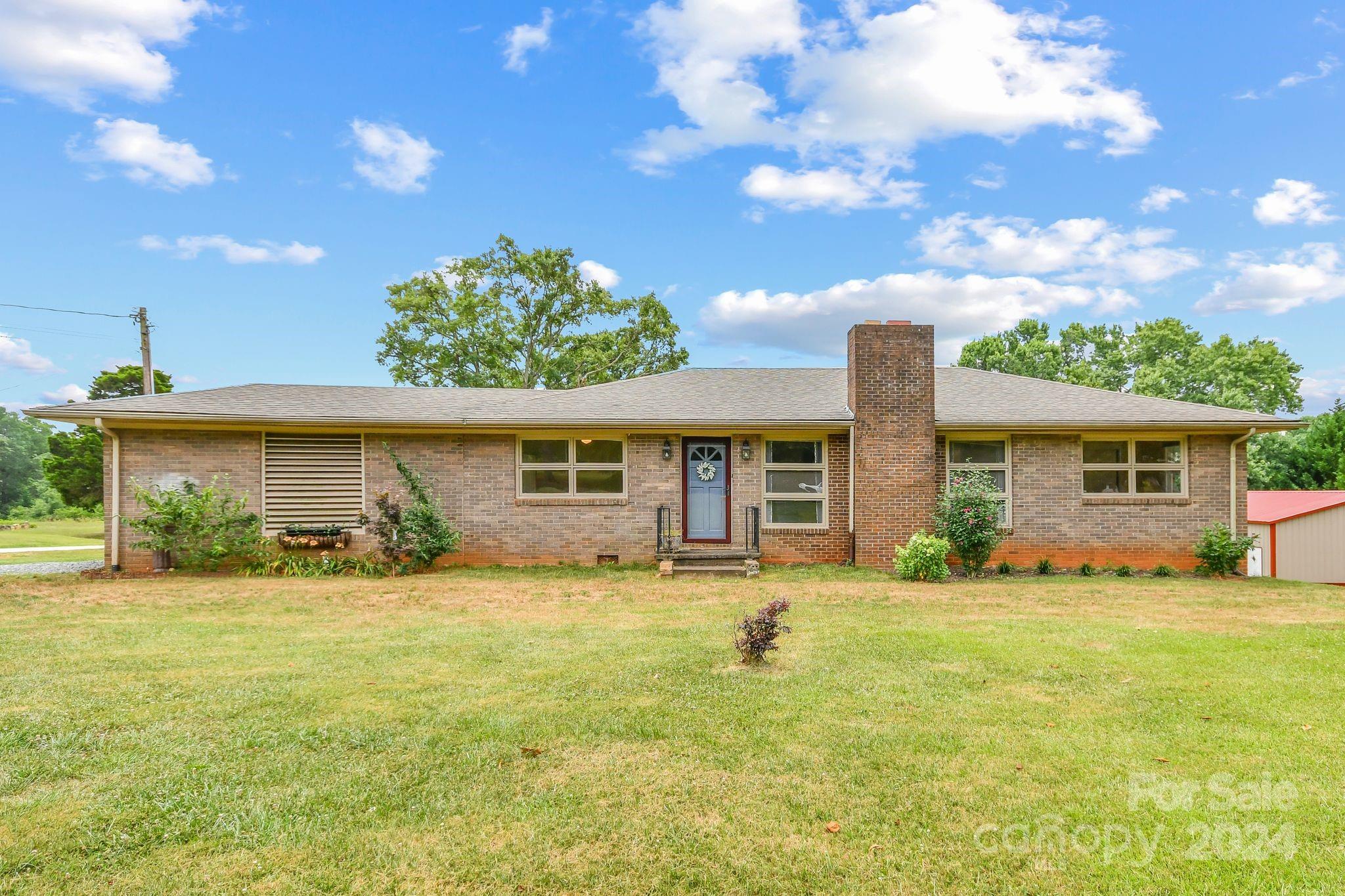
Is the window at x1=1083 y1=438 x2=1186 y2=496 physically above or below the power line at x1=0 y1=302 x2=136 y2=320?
below

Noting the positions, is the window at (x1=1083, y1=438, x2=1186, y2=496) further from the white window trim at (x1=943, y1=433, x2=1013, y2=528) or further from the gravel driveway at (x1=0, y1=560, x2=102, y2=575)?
the gravel driveway at (x1=0, y1=560, x2=102, y2=575)

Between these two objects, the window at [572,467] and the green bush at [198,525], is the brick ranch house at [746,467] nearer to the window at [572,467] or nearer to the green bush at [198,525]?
the window at [572,467]

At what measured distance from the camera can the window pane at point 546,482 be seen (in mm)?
11492

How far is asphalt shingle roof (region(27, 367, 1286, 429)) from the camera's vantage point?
10617 mm

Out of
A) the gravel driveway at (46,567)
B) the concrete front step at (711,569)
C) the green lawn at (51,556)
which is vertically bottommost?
the green lawn at (51,556)

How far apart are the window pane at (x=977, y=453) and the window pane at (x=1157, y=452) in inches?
95.8

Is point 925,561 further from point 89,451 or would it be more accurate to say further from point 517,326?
point 89,451

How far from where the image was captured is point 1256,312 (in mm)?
31391

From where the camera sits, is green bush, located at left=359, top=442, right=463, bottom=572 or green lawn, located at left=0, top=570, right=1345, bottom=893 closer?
green lawn, located at left=0, top=570, right=1345, bottom=893

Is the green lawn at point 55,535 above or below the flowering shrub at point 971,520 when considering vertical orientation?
below

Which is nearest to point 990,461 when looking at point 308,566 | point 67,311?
point 308,566

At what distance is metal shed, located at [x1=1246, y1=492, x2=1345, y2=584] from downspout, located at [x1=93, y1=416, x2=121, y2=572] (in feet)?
72.9

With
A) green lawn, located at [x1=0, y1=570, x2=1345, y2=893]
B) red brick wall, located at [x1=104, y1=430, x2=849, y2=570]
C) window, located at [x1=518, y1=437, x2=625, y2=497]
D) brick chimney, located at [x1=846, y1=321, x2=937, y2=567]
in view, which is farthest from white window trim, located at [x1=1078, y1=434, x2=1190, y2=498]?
window, located at [x1=518, y1=437, x2=625, y2=497]

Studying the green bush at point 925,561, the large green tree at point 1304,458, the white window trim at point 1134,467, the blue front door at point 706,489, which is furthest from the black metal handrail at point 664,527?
the large green tree at point 1304,458
